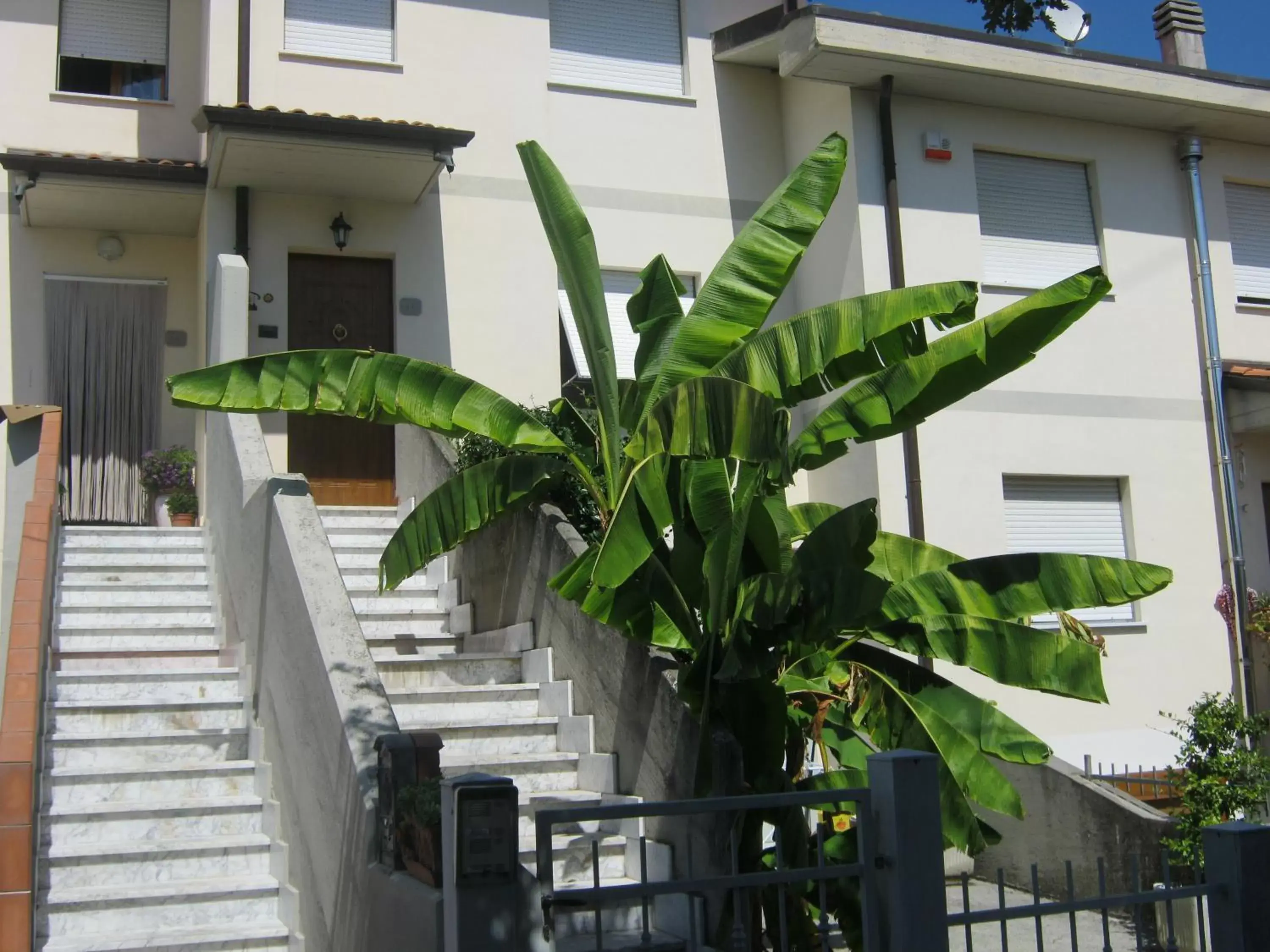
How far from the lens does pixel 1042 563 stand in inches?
277

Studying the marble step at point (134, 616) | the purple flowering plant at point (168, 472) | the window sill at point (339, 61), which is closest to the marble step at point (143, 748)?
the marble step at point (134, 616)

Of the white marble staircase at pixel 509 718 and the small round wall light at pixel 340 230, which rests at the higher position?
the small round wall light at pixel 340 230

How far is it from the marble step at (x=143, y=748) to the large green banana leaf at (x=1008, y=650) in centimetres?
471

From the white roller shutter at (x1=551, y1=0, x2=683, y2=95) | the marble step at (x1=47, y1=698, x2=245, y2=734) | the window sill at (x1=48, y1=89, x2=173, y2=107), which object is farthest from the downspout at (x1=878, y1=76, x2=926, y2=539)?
the window sill at (x1=48, y1=89, x2=173, y2=107)

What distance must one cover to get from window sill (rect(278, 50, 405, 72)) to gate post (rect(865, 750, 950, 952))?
1094 centimetres

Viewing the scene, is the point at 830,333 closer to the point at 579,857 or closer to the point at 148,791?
the point at 579,857

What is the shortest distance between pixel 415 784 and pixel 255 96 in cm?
931

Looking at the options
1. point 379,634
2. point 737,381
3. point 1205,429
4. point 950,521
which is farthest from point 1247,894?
point 1205,429

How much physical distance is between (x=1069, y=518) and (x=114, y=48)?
11606 millimetres

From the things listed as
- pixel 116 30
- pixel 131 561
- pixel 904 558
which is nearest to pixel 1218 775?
pixel 904 558

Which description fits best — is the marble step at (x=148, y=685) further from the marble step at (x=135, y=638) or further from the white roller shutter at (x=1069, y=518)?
the white roller shutter at (x=1069, y=518)

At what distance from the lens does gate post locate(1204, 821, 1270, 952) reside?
17.9 feet

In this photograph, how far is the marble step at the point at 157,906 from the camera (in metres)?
7.51

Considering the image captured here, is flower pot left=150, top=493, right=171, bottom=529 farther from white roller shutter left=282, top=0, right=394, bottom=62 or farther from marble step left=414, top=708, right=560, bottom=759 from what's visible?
marble step left=414, top=708, right=560, bottom=759
